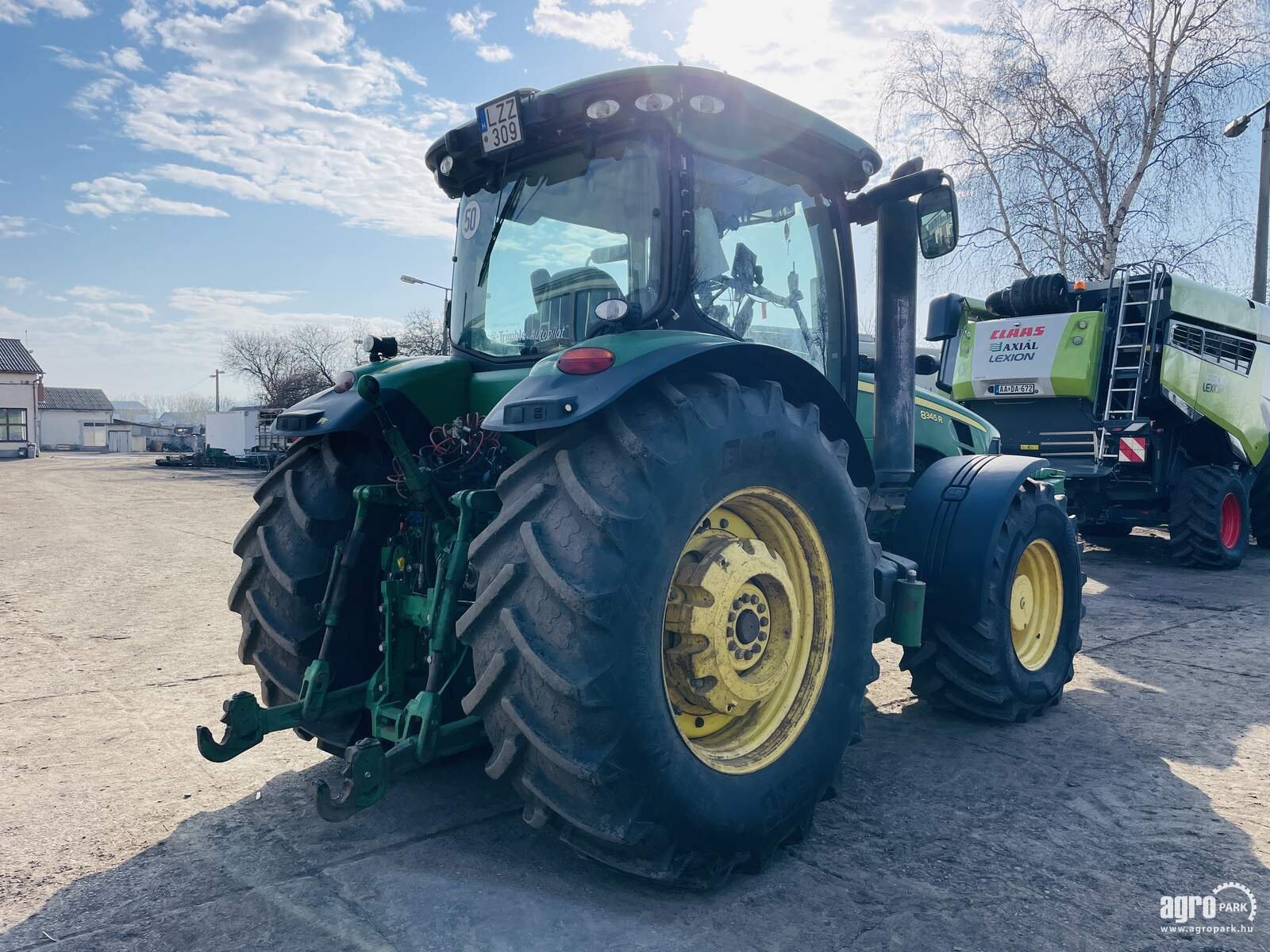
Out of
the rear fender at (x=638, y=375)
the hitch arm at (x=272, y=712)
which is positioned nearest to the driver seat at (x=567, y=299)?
the rear fender at (x=638, y=375)

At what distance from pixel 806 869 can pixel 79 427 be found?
94768mm

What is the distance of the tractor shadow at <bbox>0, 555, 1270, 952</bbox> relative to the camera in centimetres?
239

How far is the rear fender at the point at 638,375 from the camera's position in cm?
241

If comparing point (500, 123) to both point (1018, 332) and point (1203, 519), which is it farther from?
point (1203, 519)

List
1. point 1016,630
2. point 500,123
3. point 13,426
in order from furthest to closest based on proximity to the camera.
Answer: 1. point 13,426
2. point 1016,630
3. point 500,123

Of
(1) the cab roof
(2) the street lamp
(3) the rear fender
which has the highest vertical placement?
(2) the street lamp

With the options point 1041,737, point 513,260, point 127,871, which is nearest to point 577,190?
point 513,260

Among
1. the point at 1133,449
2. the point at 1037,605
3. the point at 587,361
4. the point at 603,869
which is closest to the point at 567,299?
the point at 587,361

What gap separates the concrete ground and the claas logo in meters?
5.64

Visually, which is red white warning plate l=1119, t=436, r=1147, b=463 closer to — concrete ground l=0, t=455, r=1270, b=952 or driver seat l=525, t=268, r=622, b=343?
concrete ground l=0, t=455, r=1270, b=952

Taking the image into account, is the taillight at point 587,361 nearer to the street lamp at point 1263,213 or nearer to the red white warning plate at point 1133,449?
the red white warning plate at point 1133,449

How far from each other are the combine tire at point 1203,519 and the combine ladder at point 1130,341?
89 cm

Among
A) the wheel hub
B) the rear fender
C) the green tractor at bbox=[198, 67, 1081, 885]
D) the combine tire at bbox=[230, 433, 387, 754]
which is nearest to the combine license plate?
the green tractor at bbox=[198, 67, 1081, 885]

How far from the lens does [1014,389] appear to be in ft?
33.6
